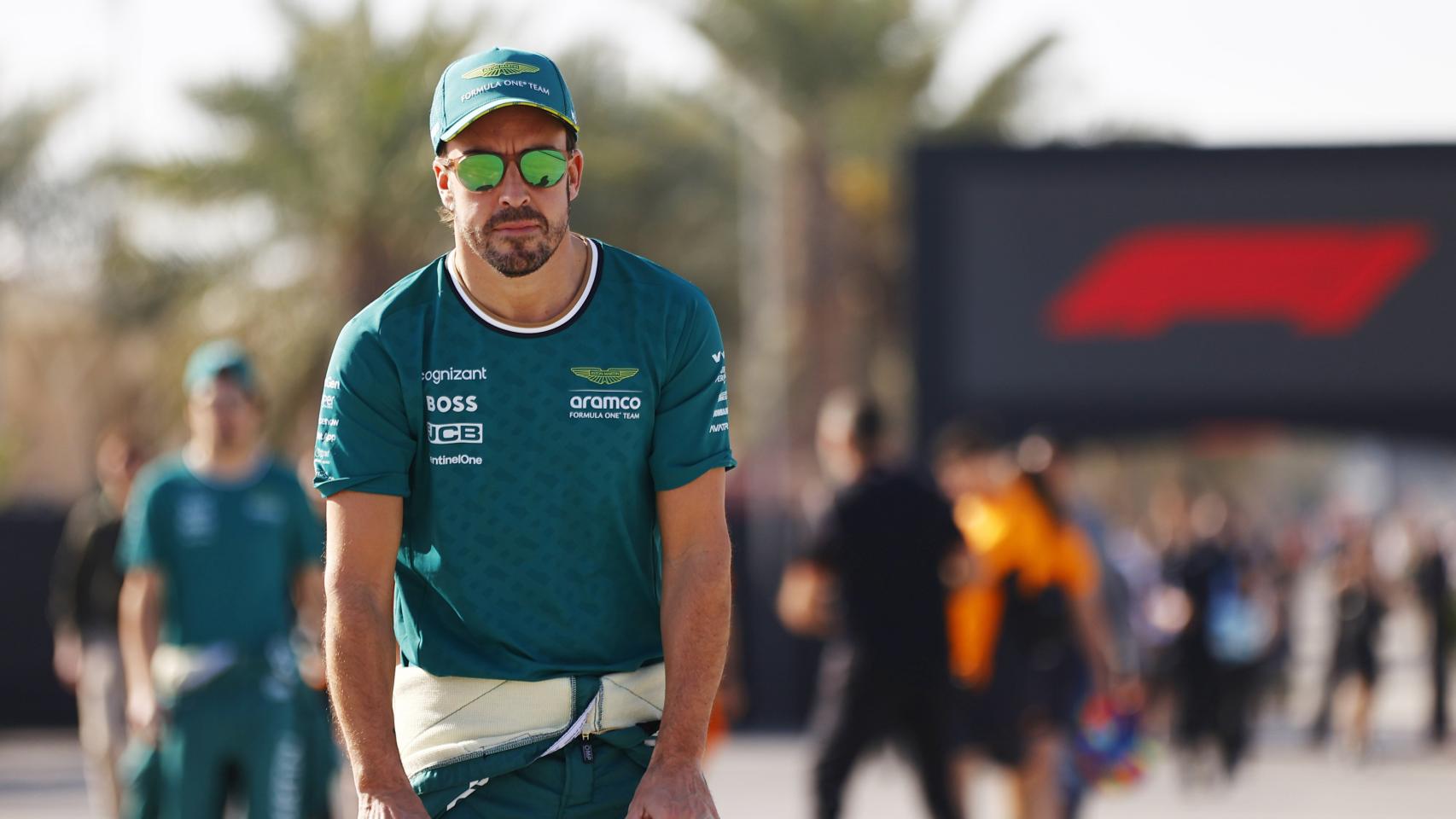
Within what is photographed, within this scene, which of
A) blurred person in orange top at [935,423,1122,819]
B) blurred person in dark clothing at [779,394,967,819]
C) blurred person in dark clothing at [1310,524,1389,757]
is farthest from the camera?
blurred person in dark clothing at [1310,524,1389,757]

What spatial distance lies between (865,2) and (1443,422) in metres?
8.41

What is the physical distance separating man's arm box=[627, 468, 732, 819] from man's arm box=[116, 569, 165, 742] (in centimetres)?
450

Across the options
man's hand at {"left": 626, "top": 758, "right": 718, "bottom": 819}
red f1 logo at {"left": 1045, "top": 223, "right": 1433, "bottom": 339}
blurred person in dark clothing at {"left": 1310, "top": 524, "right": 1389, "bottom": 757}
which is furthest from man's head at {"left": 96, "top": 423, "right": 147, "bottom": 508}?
blurred person in dark clothing at {"left": 1310, "top": 524, "right": 1389, "bottom": 757}

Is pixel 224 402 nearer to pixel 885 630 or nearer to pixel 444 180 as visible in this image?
pixel 885 630

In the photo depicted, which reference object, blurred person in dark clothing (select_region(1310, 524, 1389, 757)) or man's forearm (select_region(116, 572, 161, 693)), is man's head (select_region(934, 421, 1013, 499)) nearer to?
man's forearm (select_region(116, 572, 161, 693))

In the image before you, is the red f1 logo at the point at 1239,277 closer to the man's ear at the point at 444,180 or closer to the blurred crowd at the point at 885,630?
the blurred crowd at the point at 885,630

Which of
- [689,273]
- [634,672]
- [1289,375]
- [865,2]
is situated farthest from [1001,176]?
[634,672]

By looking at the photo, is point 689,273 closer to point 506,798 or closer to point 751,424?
point 751,424

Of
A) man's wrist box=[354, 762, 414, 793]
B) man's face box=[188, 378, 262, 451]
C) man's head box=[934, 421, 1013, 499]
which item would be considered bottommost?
man's wrist box=[354, 762, 414, 793]

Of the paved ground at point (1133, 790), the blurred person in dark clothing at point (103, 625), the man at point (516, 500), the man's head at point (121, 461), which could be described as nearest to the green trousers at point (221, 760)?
the blurred person in dark clothing at point (103, 625)

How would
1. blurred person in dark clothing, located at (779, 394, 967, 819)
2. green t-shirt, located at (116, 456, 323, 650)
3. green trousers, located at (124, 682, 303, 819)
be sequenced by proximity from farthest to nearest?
blurred person in dark clothing, located at (779, 394, 967, 819) < green t-shirt, located at (116, 456, 323, 650) < green trousers, located at (124, 682, 303, 819)

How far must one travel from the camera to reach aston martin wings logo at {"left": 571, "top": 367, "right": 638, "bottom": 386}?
11.9 ft

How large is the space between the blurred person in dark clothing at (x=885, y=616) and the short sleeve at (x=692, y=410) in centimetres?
523

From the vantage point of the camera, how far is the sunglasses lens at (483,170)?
3.55 metres
